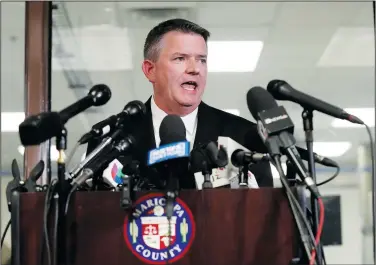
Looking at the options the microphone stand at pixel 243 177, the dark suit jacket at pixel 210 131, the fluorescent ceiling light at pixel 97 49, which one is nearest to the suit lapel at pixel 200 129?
the dark suit jacket at pixel 210 131

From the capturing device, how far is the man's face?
1938 mm

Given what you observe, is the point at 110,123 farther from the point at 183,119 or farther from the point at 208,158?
the point at 183,119

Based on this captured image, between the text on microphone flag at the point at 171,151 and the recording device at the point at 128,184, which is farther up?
the text on microphone flag at the point at 171,151

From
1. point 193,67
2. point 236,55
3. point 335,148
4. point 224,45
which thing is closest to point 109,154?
point 193,67

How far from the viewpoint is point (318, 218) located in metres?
1.27

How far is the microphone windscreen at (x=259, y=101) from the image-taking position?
125cm

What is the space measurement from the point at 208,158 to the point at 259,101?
0.50 ft

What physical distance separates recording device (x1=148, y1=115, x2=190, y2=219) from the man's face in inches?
26.3

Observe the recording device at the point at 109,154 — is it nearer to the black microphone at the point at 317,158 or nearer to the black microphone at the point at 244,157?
the black microphone at the point at 244,157

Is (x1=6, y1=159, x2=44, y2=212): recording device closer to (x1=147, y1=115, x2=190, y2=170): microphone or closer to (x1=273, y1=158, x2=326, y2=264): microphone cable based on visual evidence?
(x1=147, y1=115, x2=190, y2=170): microphone

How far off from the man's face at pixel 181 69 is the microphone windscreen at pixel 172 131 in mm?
676

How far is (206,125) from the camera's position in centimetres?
199

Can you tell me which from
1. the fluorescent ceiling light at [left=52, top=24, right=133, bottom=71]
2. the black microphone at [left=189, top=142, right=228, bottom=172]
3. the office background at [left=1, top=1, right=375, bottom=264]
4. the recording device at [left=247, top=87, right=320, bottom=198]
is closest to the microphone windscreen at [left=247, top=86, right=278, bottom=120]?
the recording device at [left=247, top=87, right=320, bottom=198]

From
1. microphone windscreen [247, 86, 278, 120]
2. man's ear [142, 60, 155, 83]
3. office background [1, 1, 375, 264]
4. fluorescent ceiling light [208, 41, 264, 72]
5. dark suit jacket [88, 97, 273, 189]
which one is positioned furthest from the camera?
fluorescent ceiling light [208, 41, 264, 72]
